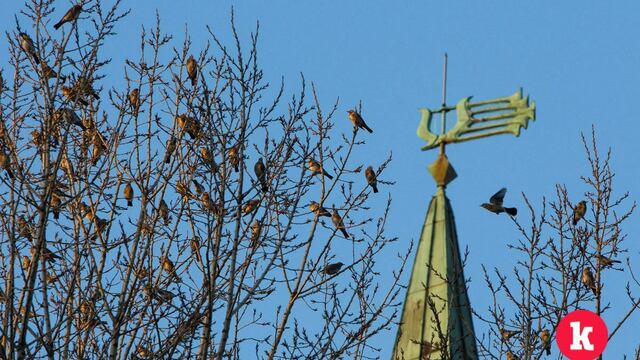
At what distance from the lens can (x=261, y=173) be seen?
593 inches

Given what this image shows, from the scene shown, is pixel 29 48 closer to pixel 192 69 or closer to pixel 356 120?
pixel 192 69

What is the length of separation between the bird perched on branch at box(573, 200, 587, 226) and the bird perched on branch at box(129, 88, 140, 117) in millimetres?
4761

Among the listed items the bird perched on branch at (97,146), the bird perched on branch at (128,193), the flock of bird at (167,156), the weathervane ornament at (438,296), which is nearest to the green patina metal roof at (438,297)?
the weathervane ornament at (438,296)

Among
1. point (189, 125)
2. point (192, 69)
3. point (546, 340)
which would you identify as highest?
point (192, 69)

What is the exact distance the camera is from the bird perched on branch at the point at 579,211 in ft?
52.6

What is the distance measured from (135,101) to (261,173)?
2.07 meters

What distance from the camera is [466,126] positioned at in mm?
11445

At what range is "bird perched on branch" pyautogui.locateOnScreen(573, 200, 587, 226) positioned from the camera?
1603cm

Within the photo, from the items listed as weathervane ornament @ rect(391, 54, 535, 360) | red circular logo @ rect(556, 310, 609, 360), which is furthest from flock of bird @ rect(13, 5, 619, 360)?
weathervane ornament @ rect(391, 54, 535, 360)

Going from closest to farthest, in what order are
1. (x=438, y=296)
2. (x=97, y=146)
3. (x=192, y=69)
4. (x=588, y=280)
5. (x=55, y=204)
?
(x=438, y=296) → (x=588, y=280) → (x=55, y=204) → (x=97, y=146) → (x=192, y=69)

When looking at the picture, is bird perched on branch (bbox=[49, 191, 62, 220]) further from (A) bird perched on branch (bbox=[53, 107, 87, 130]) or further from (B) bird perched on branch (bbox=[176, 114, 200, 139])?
(B) bird perched on branch (bbox=[176, 114, 200, 139])

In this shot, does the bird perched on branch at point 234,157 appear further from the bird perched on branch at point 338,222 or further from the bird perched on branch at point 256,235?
the bird perched on branch at point 338,222

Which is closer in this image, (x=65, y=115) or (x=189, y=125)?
(x=65, y=115)

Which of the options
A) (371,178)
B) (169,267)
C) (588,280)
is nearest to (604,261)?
(588,280)
